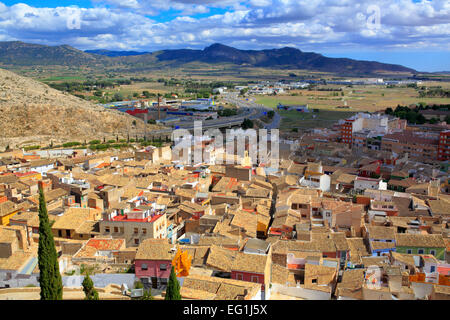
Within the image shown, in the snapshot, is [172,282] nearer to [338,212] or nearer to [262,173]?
[338,212]

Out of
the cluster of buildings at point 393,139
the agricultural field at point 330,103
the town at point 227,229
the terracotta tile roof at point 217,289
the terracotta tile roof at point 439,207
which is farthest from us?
the agricultural field at point 330,103

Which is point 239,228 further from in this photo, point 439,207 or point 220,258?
point 439,207

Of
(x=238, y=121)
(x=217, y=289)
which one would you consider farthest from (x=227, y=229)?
(x=238, y=121)

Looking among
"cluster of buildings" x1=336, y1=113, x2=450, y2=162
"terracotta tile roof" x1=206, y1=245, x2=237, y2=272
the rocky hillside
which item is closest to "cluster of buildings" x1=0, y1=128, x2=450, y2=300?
"terracotta tile roof" x1=206, y1=245, x2=237, y2=272

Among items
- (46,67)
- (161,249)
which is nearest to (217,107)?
(161,249)

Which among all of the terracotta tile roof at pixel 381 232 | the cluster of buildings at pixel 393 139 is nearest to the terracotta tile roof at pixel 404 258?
the terracotta tile roof at pixel 381 232

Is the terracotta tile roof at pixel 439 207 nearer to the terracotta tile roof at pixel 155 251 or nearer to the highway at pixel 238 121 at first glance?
the terracotta tile roof at pixel 155 251
